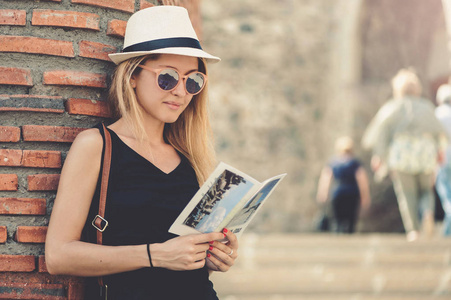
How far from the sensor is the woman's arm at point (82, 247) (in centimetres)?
210

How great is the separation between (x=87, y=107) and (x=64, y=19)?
0.33 metres

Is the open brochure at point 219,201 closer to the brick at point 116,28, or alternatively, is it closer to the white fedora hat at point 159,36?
the white fedora hat at point 159,36

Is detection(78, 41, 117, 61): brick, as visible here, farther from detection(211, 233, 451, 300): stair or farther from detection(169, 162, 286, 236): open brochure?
detection(211, 233, 451, 300): stair

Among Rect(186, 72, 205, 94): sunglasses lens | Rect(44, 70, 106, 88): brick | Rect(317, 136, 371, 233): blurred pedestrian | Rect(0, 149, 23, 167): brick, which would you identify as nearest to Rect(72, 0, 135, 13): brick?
Rect(44, 70, 106, 88): brick

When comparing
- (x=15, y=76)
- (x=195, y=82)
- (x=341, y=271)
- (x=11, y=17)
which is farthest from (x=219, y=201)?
(x=341, y=271)

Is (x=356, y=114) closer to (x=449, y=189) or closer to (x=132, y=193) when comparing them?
(x=449, y=189)

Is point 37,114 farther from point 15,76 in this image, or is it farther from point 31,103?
point 15,76

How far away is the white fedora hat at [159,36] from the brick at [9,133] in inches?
17.2

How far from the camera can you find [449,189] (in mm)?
7449

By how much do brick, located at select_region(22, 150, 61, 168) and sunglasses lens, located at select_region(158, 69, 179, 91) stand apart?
47 centimetres

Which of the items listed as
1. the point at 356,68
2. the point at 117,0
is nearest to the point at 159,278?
the point at 117,0

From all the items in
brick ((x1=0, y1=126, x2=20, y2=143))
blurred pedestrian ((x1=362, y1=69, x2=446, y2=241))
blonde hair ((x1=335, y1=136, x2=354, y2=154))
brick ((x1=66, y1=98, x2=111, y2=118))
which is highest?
brick ((x1=66, y1=98, x2=111, y2=118))

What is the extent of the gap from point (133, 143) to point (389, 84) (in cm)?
1196

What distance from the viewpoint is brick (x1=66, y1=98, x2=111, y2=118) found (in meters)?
2.49
